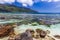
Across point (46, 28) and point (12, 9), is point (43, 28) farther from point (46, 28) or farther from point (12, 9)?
point (12, 9)

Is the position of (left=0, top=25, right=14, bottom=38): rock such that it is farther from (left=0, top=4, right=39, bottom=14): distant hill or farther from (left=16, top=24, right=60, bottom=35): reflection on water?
(left=0, top=4, right=39, bottom=14): distant hill

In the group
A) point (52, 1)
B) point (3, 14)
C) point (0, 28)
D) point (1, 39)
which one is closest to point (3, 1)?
point (3, 14)

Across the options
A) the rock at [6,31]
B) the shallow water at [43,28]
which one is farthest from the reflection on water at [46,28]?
the rock at [6,31]

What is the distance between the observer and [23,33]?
1.87 meters

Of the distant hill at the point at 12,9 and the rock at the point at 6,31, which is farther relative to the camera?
the distant hill at the point at 12,9

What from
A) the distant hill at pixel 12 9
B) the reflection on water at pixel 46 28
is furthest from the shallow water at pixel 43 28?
the distant hill at pixel 12 9

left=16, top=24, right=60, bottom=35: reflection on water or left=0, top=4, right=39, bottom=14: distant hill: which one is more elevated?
left=0, top=4, right=39, bottom=14: distant hill

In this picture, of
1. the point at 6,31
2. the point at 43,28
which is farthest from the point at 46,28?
the point at 6,31

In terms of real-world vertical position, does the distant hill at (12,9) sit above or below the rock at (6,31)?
above

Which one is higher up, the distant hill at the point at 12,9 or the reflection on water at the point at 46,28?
the distant hill at the point at 12,9

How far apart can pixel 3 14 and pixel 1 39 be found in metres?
0.42

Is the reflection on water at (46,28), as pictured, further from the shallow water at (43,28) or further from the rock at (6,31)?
the rock at (6,31)

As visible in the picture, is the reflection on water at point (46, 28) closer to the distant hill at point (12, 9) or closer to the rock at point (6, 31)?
the rock at point (6, 31)

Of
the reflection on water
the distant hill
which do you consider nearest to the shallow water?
the reflection on water
